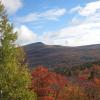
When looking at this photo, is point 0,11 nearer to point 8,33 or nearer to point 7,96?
point 8,33

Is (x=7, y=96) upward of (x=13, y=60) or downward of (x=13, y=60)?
downward

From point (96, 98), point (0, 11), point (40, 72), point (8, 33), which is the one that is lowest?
point (96, 98)

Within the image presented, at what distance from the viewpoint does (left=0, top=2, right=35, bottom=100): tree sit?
23328 millimetres

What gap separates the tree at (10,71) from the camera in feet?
76.5

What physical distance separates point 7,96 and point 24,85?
4.52 feet

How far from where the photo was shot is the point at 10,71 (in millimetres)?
23438

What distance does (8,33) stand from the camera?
2370 cm

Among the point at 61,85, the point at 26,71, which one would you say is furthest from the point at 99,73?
the point at 26,71

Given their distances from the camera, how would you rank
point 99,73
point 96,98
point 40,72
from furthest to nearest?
point 99,73 < point 96,98 < point 40,72

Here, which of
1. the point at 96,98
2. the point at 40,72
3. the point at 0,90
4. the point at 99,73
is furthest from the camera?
the point at 99,73

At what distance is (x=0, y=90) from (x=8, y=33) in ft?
13.0

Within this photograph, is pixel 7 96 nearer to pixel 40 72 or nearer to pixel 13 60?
pixel 13 60

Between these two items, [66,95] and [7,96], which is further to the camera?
[66,95]

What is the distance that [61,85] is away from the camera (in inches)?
3371
